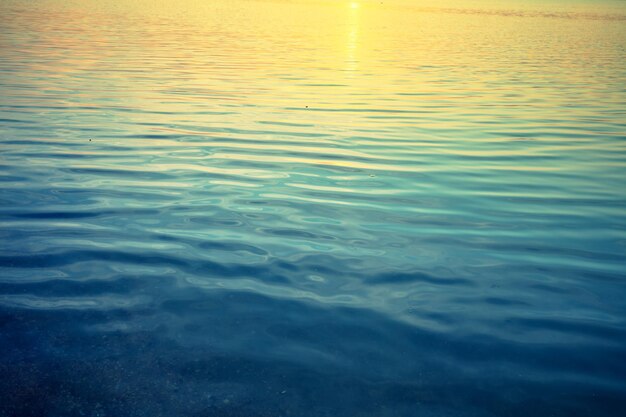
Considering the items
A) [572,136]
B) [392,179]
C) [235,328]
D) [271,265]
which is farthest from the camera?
[572,136]

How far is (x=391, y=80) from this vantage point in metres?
19.1

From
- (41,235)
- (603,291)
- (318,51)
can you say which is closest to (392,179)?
(603,291)

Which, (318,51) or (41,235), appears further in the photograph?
(318,51)

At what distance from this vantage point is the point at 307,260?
17.3 feet

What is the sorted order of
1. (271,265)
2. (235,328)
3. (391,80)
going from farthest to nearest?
(391,80) → (271,265) → (235,328)

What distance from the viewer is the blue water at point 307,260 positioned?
11.3 ft

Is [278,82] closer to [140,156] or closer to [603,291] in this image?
[140,156]

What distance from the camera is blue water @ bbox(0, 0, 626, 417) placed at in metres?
3.45

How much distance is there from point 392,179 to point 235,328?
4.39 meters

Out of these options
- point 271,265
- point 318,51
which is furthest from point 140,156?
point 318,51

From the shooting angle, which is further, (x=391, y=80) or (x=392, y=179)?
(x=391, y=80)

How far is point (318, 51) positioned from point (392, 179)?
2111 cm

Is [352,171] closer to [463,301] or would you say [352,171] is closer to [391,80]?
[463,301]

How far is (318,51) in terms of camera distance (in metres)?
28.1
